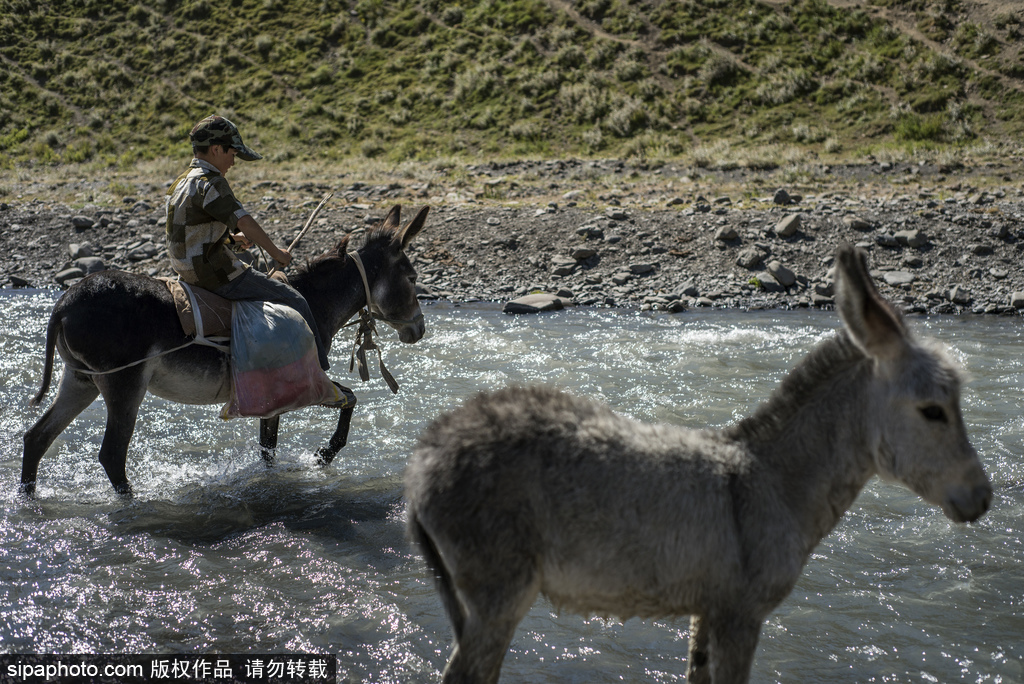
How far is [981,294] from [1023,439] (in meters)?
7.68

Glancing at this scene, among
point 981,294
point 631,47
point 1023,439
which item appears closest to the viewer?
point 1023,439

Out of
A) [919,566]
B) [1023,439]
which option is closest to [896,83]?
[1023,439]

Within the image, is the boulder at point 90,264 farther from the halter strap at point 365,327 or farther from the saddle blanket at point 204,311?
the saddle blanket at point 204,311

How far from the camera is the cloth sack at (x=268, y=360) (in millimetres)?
7195

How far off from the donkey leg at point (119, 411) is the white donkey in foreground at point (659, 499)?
4.52 m

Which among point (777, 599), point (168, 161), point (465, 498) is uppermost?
point (465, 498)

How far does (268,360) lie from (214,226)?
1.28 m

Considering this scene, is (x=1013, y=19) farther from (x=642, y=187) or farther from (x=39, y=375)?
(x=39, y=375)

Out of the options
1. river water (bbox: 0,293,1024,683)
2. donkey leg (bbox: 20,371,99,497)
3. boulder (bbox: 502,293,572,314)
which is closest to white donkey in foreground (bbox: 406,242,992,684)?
river water (bbox: 0,293,1024,683)

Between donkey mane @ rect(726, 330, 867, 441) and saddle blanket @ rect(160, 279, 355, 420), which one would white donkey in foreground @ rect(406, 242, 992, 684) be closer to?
donkey mane @ rect(726, 330, 867, 441)

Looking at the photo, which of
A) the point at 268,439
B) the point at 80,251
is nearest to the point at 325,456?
the point at 268,439

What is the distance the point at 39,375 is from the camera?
12.4m

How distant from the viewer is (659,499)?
353cm

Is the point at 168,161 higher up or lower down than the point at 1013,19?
lower down
